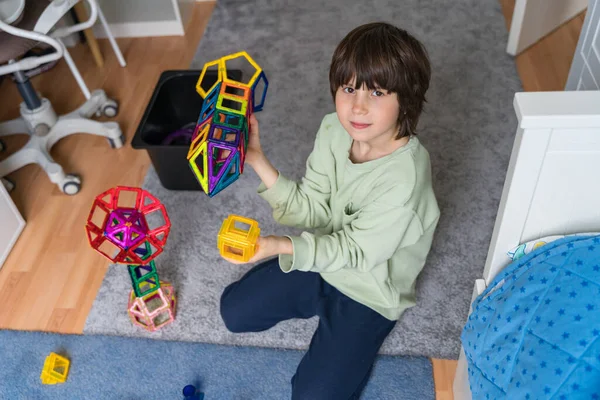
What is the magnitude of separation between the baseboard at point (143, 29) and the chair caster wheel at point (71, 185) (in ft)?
2.80

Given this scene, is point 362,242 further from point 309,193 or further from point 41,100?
point 41,100

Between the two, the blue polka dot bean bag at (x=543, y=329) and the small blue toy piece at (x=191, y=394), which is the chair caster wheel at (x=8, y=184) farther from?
the blue polka dot bean bag at (x=543, y=329)

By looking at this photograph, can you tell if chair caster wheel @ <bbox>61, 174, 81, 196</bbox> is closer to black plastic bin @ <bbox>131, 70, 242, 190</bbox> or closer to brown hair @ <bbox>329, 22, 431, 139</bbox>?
black plastic bin @ <bbox>131, 70, 242, 190</bbox>

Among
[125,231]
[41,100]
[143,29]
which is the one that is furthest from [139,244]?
[143,29]

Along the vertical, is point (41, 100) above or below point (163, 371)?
above

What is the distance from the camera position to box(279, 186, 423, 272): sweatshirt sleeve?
1005 mm

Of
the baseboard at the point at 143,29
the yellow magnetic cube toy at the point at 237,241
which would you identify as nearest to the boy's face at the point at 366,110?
the yellow magnetic cube toy at the point at 237,241

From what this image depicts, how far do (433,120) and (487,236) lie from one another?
473mm

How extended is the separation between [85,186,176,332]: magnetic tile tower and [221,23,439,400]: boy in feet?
0.57

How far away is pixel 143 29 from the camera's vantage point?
7.59ft

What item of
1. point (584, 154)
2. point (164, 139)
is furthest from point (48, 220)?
point (584, 154)

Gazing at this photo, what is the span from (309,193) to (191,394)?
490mm

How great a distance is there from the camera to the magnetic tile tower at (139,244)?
115 cm

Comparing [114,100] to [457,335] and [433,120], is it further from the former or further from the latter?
[457,335]
